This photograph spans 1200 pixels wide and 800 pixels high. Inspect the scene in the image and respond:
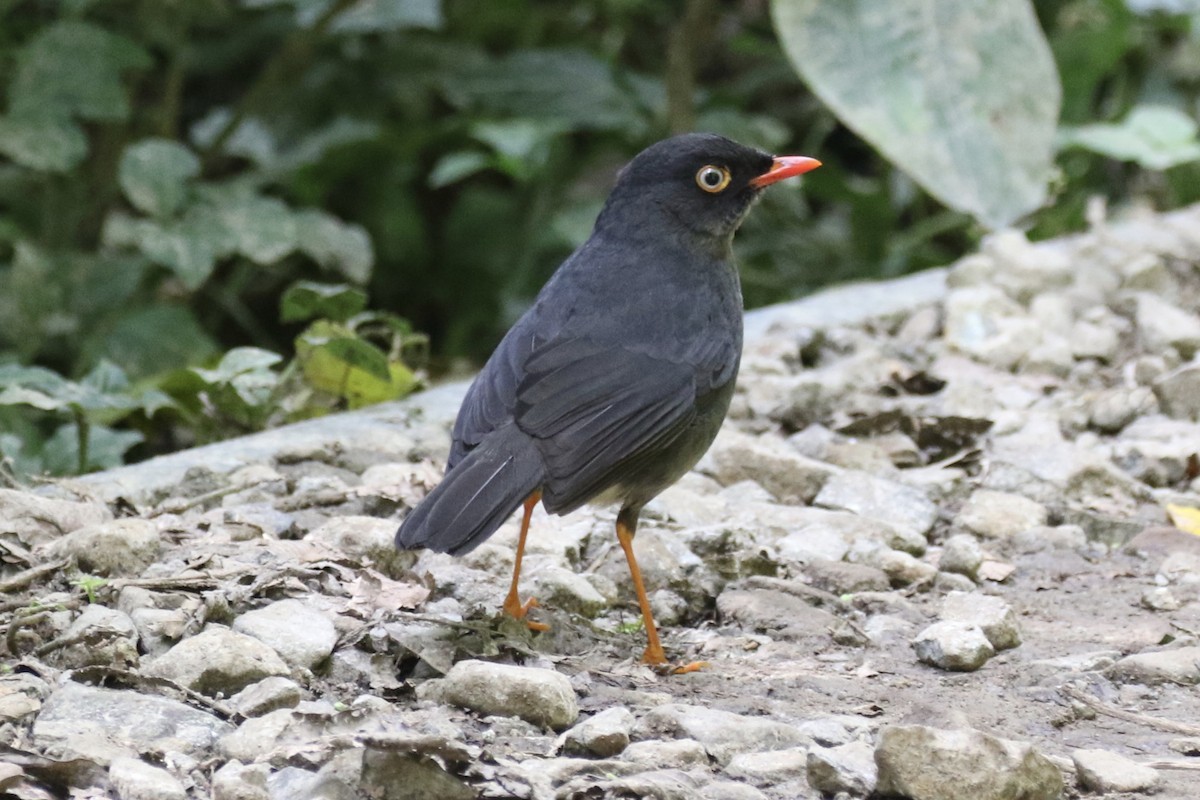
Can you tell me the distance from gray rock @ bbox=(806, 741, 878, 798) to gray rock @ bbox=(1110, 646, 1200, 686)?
0.76m

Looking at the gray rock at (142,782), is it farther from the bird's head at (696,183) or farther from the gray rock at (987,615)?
the bird's head at (696,183)

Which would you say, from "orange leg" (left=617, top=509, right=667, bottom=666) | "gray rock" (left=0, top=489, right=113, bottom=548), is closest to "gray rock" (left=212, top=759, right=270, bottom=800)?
"orange leg" (left=617, top=509, right=667, bottom=666)

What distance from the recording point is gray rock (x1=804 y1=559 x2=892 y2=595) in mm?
3469

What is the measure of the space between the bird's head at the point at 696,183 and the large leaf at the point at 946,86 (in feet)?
5.15

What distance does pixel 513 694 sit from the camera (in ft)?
8.65

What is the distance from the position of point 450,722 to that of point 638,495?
885mm

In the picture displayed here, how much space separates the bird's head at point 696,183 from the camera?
3.78 m

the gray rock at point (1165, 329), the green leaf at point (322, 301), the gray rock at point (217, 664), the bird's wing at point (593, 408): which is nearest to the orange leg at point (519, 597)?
the bird's wing at point (593, 408)

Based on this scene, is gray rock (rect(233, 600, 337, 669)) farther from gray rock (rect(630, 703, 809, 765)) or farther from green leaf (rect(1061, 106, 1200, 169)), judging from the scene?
green leaf (rect(1061, 106, 1200, 169))

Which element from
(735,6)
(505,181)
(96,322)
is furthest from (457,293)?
(735,6)

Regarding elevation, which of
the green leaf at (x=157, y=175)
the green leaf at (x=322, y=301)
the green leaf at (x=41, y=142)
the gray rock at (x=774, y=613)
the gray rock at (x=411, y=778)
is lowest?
the gray rock at (x=774, y=613)

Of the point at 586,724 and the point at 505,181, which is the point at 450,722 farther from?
the point at 505,181

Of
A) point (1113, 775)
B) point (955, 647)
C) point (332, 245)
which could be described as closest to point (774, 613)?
point (955, 647)

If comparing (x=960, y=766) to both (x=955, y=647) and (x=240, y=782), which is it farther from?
(x=240, y=782)
